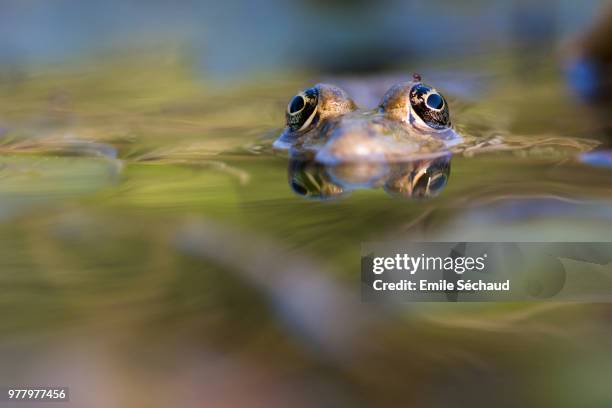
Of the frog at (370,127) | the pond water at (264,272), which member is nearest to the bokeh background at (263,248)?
the pond water at (264,272)

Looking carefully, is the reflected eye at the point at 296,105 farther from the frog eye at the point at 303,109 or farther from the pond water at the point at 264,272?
the pond water at the point at 264,272

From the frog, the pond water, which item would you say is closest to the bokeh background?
the pond water

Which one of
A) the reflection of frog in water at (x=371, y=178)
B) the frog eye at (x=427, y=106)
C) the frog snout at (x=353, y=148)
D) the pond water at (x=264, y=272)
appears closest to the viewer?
the pond water at (x=264, y=272)

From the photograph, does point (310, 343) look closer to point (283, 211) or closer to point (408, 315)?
point (408, 315)

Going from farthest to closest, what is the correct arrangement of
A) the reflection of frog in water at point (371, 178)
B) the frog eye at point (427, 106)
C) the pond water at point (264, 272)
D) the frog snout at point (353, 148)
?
1. the frog eye at point (427, 106)
2. the frog snout at point (353, 148)
3. the reflection of frog in water at point (371, 178)
4. the pond water at point (264, 272)

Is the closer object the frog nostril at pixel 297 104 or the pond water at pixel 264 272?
the pond water at pixel 264 272

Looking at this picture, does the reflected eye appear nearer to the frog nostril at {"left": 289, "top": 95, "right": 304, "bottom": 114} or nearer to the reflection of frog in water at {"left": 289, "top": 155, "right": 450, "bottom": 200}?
the frog nostril at {"left": 289, "top": 95, "right": 304, "bottom": 114}

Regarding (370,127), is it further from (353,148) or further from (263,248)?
(263,248)
